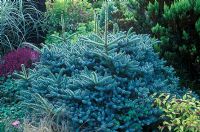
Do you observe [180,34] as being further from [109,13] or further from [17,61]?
[17,61]

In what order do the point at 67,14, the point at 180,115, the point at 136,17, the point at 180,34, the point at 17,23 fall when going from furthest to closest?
1. the point at 67,14
2. the point at 17,23
3. the point at 136,17
4. the point at 180,34
5. the point at 180,115

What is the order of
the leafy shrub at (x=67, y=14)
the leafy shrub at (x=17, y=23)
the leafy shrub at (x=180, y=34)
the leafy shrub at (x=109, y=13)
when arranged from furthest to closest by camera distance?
the leafy shrub at (x=67, y=14) < the leafy shrub at (x=17, y=23) < the leafy shrub at (x=109, y=13) < the leafy shrub at (x=180, y=34)

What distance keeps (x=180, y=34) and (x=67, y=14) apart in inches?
137

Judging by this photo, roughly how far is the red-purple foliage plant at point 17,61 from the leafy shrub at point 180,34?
1963mm

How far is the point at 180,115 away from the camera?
479 centimetres

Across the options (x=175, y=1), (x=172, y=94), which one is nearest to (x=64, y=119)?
(x=172, y=94)

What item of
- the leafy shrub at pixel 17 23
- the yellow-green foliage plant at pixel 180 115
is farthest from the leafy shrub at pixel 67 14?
the yellow-green foliage plant at pixel 180 115

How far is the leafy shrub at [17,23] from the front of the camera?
839cm

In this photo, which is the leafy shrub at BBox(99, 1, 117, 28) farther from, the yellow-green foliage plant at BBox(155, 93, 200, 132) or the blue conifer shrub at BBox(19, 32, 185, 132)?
the yellow-green foliage plant at BBox(155, 93, 200, 132)

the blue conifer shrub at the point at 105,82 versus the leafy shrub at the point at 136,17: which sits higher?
the leafy shrub at the point at 136,17

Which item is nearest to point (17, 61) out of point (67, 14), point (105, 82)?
point (67, 14)

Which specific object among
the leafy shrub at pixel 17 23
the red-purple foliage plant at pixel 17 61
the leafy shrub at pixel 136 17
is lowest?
the red-purple foliage plant at pixel 17 61

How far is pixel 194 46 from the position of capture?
5.98m

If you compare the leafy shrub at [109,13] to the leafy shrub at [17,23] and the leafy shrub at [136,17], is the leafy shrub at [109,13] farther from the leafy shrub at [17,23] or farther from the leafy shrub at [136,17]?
the leafy shrub at [17,23]
